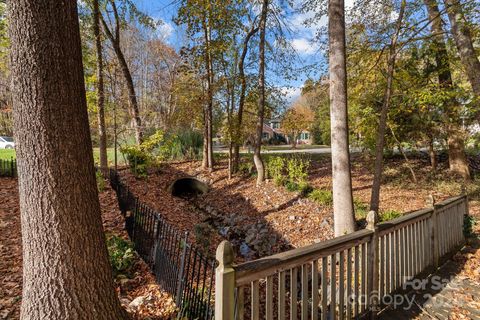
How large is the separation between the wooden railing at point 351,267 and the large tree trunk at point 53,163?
1200mm

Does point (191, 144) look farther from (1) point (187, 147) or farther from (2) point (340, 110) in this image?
(2) point (340, 110)

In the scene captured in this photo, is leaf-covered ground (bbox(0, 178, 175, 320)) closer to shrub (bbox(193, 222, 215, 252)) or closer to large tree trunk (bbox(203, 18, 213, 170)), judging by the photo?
shrub (bbox(193, 222, 215, 252))

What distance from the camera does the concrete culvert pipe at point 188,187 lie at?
1016cm

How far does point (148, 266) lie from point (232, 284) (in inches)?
110

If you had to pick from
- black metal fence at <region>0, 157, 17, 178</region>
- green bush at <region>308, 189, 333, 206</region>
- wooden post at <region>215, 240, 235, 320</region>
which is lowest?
green bush at <region>308, 189, 333, 206</region>

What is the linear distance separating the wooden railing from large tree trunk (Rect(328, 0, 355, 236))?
1.27 m

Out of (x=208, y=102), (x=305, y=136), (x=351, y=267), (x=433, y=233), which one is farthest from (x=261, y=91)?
(x=305, y=136)

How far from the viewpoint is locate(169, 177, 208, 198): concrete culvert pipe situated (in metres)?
10.2

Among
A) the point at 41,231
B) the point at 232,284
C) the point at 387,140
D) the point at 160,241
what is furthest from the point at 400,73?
the point at 41,231

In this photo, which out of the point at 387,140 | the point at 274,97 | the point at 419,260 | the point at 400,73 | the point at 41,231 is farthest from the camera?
the point at 274,97

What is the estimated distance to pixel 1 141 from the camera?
2202cm

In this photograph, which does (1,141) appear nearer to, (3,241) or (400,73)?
(3,241)

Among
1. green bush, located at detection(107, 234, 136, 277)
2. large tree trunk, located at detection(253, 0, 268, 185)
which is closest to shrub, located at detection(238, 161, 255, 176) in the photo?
large tree trunk, located at detection(253, 0, 268, 185)

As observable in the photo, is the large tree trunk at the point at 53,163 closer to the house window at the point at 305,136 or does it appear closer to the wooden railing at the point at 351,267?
the wooden railing at the point at 351,267
